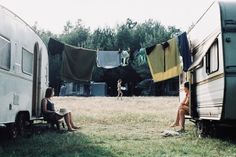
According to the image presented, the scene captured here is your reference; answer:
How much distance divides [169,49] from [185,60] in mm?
1887

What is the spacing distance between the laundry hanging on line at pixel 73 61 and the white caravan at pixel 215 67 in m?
4.68

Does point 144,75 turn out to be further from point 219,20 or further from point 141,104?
point 219,20

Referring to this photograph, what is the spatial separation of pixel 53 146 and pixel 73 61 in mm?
6156

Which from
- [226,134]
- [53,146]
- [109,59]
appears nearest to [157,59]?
[226,134]

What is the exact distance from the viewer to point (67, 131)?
11.9m

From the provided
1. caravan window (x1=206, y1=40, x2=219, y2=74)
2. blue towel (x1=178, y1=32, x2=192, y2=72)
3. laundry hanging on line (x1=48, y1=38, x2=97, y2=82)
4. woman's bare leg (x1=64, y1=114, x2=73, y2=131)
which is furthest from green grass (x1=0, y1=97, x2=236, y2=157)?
laundry hanging on line (x1=48, y1=38, x2=97, y2=82)

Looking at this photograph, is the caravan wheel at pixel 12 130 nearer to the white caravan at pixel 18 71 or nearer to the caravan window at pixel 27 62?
the white caravan at pixel 18 71

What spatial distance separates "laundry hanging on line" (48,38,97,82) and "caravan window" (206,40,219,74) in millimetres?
5931

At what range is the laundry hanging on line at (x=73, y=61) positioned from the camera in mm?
14352

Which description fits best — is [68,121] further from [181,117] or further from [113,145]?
[113,145]

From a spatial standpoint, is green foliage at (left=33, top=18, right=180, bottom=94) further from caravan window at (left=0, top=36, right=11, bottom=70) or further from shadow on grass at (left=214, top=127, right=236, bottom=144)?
caravan window at (left=0, top=36, right=11, bottom=70)

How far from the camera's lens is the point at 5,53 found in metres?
8.37

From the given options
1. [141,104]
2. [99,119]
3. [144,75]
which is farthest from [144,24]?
[99,119]

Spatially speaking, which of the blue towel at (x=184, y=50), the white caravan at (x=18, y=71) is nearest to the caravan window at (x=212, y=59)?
the blue towel at (x=184, y=50)
